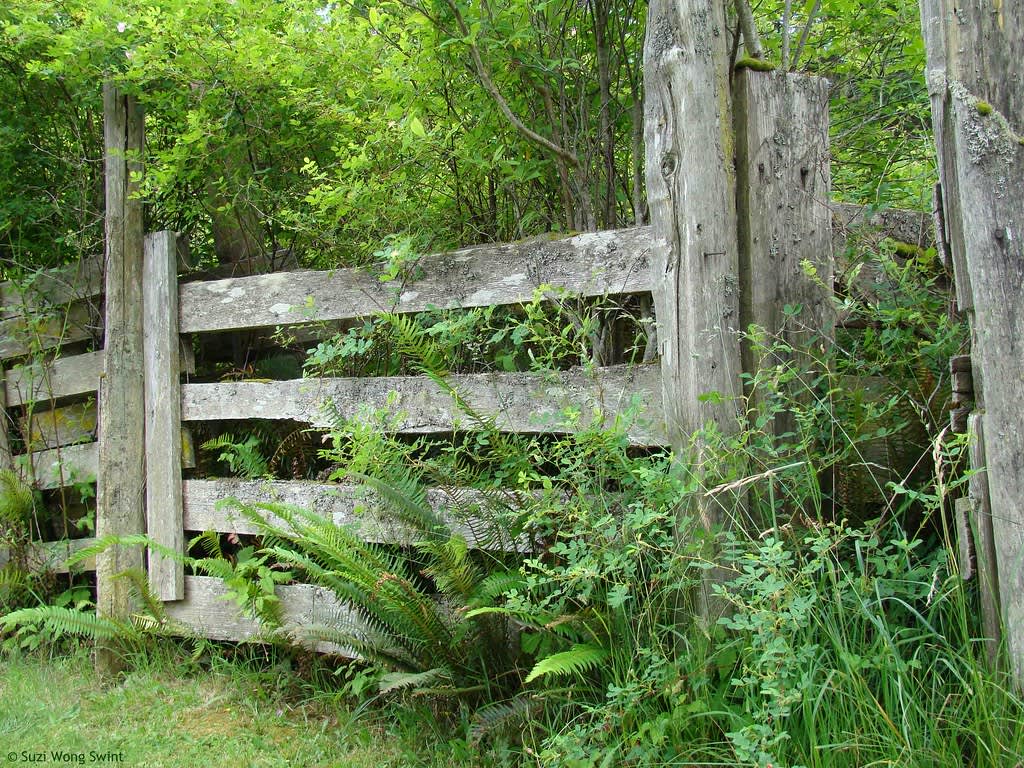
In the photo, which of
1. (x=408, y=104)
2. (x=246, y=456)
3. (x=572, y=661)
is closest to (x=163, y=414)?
(x=246, y=456)

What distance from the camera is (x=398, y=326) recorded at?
11.8 ft

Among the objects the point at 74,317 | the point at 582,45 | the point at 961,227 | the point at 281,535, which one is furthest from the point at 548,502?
the point at 74,317

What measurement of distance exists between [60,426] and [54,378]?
0.31 meters

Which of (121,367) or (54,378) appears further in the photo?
(54,378)

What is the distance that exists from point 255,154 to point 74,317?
157 centimetres

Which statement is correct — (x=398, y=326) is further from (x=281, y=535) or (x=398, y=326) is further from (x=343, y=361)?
(x=281, y=535)

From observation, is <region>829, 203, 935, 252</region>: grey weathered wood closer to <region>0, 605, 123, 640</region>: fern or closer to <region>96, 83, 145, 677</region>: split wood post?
<region>96, 83, 145, 677</region>: split wood post

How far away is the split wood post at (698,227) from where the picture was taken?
3.03 m

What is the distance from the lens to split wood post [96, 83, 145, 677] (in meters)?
4.72

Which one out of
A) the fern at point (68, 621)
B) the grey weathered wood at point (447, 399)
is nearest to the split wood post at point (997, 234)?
the grey weathered wood at point (447, 399)

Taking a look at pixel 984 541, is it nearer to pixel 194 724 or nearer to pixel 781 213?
→ pixel 781 213

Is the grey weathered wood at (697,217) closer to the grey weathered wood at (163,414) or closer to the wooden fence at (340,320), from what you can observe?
the wooden fence at (340,320)

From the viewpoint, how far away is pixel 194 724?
382 centimetres

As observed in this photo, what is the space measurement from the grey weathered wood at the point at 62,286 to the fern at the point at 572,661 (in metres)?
3.71
